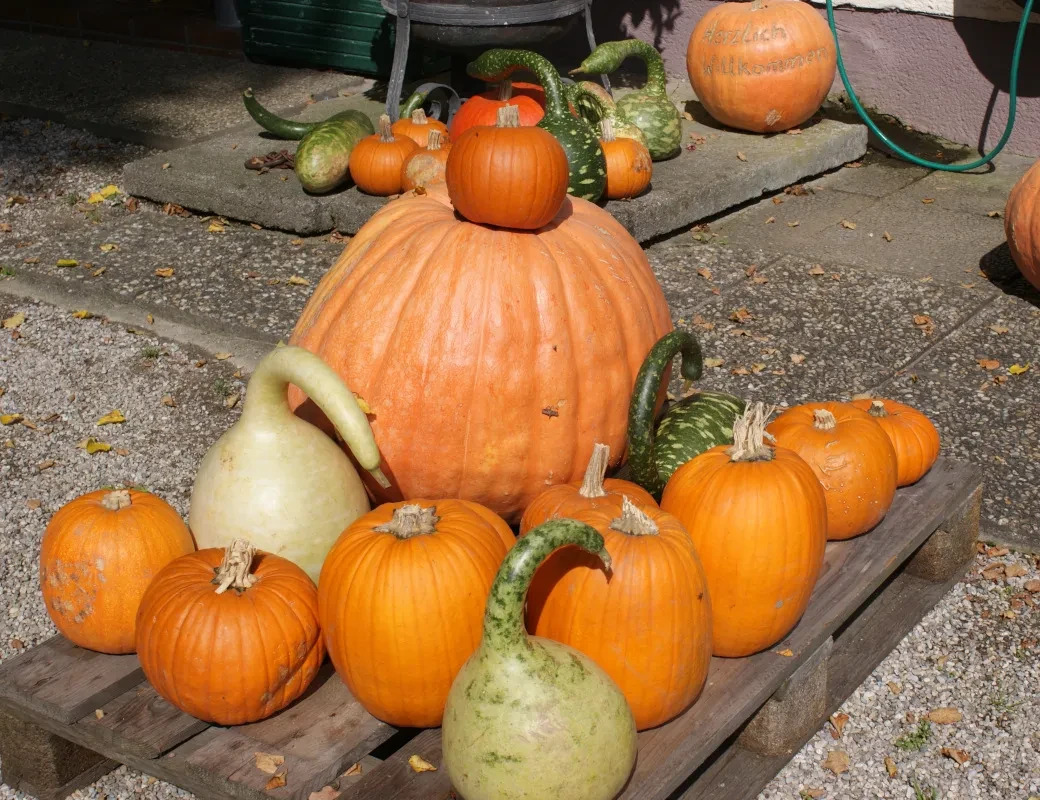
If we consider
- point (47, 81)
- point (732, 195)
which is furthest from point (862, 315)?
point (47, 81)

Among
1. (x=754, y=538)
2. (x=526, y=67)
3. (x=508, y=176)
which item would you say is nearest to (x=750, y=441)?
(x=754, y=538)

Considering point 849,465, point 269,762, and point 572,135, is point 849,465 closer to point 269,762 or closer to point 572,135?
point 269,762

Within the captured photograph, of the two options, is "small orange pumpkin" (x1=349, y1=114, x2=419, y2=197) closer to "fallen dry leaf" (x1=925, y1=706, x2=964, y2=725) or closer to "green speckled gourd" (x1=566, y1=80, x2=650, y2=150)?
"green speckled gourd" (x1=566, y1=80, x2=650, y2=150)

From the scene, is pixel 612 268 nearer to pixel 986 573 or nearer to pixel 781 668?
pixel 781 668

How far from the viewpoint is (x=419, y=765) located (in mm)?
2402

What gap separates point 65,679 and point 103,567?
0.26 m

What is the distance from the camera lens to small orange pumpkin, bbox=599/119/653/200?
19.1ft

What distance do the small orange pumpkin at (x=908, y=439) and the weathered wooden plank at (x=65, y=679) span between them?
2055mm

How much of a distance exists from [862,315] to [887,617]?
2.18 metres

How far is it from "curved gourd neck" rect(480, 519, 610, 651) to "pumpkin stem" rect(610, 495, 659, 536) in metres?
0.23

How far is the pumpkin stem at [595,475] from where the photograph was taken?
8.86ft

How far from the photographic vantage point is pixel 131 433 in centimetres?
448

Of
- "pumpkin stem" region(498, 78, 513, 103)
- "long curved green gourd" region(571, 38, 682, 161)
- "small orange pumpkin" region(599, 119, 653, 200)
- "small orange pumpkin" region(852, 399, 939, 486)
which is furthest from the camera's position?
"long curved green gourd" region(571, 38, 682, 161)

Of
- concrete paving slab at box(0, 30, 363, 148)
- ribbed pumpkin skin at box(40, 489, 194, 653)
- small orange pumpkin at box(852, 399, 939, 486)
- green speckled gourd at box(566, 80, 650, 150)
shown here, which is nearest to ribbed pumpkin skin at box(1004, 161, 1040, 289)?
green speckled gourd at box(566, 80, 650, 150)
